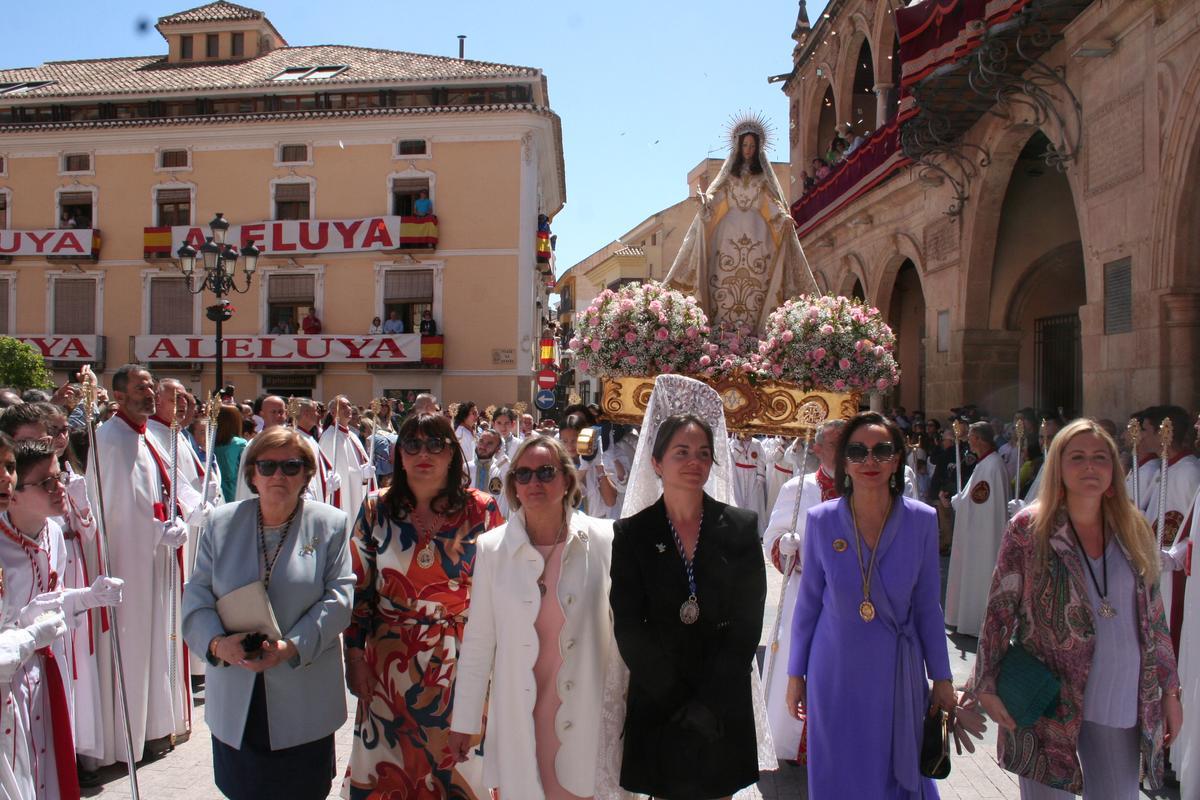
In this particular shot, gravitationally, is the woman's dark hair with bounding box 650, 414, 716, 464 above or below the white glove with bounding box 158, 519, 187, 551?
above

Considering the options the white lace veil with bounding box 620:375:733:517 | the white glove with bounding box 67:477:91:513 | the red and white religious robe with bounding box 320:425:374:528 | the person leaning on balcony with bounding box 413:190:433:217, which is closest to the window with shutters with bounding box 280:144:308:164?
the person leaning on balcony with bounding box 413:190:433:217

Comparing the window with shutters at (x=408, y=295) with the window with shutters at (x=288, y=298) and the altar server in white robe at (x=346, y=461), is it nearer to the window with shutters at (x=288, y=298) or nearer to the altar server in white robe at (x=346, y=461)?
the window with shutters at (x=288, y=298)

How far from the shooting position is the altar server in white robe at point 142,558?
17.0ft

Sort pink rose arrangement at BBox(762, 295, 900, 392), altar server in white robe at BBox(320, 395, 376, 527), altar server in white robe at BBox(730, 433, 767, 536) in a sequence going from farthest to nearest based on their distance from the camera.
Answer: altar server in white robe at BBox(730, 433, 767, 536), altar server in white robe at BBox(320, 395, 376, 527), pink rose arrangement at BBox(762, 295, 900, 392)

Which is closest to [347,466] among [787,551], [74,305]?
[787,551]

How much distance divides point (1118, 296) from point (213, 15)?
32591 mm

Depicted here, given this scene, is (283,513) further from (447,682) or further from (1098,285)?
(1098,285)

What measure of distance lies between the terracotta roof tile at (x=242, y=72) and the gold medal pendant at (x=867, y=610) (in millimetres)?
27655

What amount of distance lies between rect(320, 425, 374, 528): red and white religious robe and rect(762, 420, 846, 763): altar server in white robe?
18.8 feet

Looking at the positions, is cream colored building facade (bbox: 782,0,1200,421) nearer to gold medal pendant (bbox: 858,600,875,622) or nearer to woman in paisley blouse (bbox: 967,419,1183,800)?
woman in paisley blouse (bbox: 967,419,1183,800)

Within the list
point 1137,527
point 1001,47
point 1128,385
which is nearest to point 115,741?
point 1137,527

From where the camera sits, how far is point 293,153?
29844mm

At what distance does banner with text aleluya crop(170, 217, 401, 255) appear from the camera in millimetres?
28875

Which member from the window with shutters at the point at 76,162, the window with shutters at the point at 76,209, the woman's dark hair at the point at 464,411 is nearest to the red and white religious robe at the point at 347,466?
the woman's dark hair at the point at 464,411
